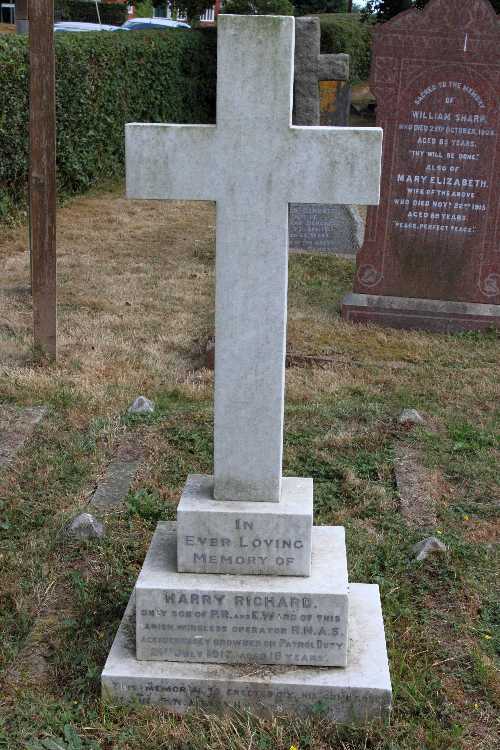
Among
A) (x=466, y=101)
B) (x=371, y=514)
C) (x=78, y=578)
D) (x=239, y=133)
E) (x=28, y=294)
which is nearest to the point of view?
(x=239, y=133)

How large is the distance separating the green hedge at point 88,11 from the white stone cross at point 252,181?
89.4ft

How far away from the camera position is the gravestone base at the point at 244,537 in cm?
303

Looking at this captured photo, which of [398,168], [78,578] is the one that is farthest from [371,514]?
[398,168]

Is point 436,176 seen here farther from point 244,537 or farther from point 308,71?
point 308,71

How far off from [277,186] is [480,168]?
463cm

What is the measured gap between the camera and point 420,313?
7438mm

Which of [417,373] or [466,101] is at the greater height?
[466,101]

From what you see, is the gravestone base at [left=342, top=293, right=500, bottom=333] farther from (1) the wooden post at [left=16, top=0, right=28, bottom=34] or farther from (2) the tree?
(2) the tree

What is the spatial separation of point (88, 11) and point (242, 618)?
30.2 meters

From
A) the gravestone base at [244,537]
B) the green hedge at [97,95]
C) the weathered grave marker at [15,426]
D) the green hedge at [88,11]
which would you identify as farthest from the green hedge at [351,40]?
the gravestone base at [244,537]

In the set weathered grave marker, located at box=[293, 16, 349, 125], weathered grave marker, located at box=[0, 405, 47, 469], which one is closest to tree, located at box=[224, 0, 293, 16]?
weathered grave marker, located at box=[293, 16, 349, 125]

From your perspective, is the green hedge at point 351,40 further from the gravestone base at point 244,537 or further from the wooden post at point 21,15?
the gravestone base at point 244,537

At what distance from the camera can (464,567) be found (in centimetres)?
382

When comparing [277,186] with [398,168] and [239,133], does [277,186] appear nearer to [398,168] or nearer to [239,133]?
[239,133]
